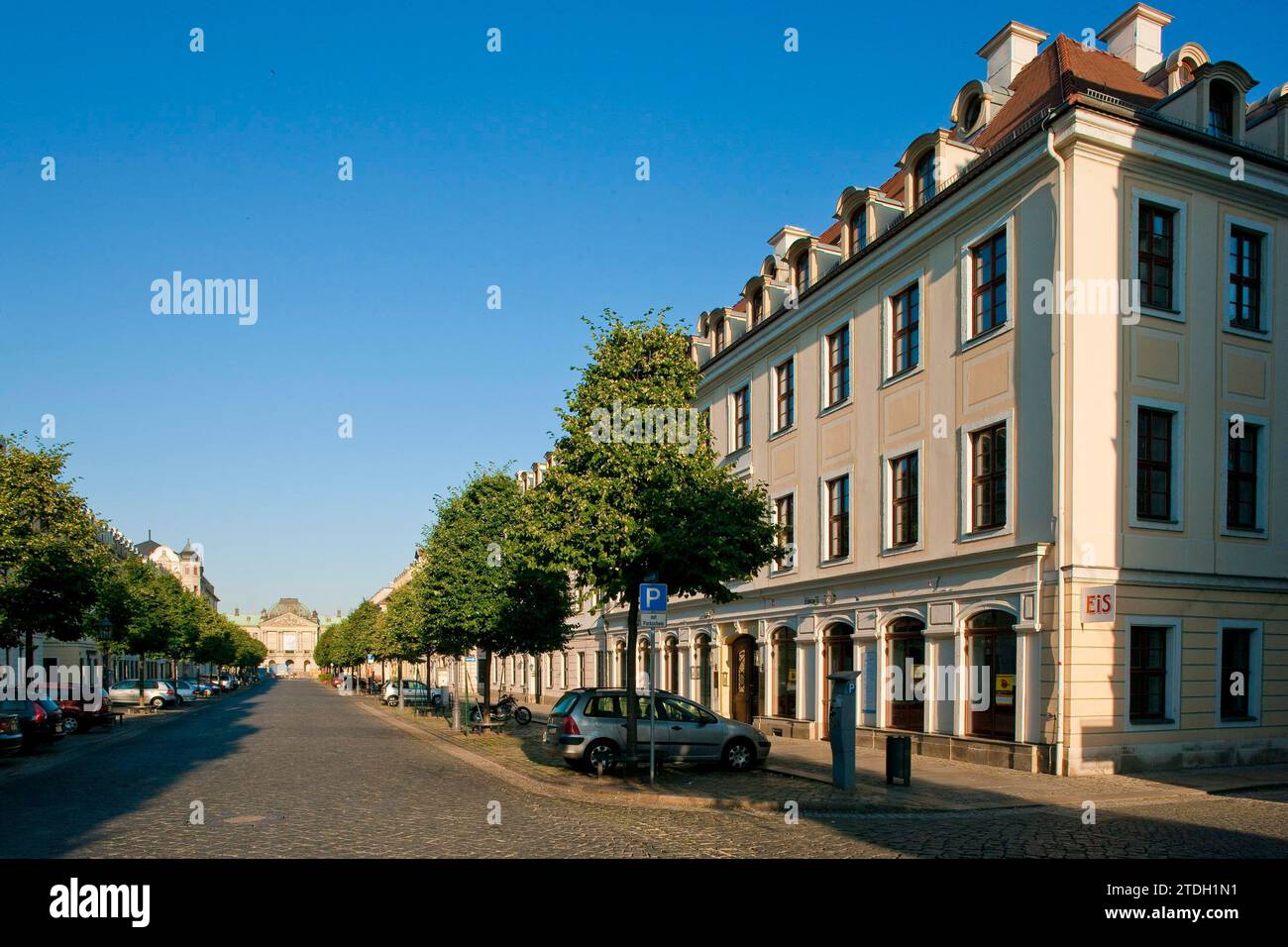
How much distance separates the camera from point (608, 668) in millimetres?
46875

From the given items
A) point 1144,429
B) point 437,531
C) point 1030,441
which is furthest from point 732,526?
point 437,531

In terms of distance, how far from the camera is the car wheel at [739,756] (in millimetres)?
20188

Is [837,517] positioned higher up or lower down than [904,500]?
lower down

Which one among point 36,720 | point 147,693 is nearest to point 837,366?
point 36,720

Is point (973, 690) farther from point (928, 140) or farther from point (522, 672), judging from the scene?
point (522, 672)

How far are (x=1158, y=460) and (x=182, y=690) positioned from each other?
58637 mm

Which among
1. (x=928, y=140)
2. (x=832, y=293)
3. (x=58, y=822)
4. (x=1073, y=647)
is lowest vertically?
(x=58, y=822)

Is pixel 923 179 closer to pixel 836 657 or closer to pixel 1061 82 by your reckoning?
pixel 1061 82

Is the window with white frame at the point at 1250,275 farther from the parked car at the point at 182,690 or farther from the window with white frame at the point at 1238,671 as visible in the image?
the parked car at the point at 182,690

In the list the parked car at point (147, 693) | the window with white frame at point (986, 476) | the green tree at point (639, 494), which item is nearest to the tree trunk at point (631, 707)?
the green tree at point (639, 494)

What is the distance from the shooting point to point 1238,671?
21078 mm

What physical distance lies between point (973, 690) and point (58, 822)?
16174 mm

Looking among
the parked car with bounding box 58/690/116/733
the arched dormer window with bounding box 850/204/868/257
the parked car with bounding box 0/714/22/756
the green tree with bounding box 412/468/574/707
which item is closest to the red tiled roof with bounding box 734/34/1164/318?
the arched dormer window with bounding box 850/204/868/257

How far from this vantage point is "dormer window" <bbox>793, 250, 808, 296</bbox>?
3019 centimetres
